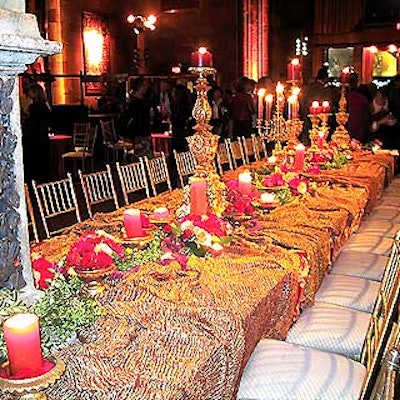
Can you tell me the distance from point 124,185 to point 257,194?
50.2 inches

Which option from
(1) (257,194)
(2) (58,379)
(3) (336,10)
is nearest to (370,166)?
(1) (257,194)

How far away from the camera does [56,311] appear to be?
1616 mm

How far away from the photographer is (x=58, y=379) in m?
1.42

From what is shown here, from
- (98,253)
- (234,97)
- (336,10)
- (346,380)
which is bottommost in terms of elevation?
(346,380)

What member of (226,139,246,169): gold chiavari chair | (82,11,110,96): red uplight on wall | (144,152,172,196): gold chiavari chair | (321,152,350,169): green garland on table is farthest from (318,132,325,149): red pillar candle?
(82,11,110,96): red uplight on wall

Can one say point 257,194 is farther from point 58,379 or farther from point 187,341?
point 58,379

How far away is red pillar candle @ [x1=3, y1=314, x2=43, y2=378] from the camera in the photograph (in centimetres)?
130

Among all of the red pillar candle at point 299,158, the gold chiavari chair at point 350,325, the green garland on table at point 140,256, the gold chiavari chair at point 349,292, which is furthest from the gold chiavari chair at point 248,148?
the green garland on table at point 140,256

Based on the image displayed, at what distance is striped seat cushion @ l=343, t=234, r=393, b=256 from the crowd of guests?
12.5ft

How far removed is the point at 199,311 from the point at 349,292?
4.57 ft

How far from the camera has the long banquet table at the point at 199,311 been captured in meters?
1.51

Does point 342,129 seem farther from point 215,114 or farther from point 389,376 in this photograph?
point 389,376

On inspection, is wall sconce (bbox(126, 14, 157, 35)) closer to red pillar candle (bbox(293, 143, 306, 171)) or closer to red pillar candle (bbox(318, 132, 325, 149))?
red pillar candle (bbox(318, 132, 325, 149))

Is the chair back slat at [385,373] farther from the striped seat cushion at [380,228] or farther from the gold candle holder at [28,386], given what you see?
the striped seat cushion at [380,228]
